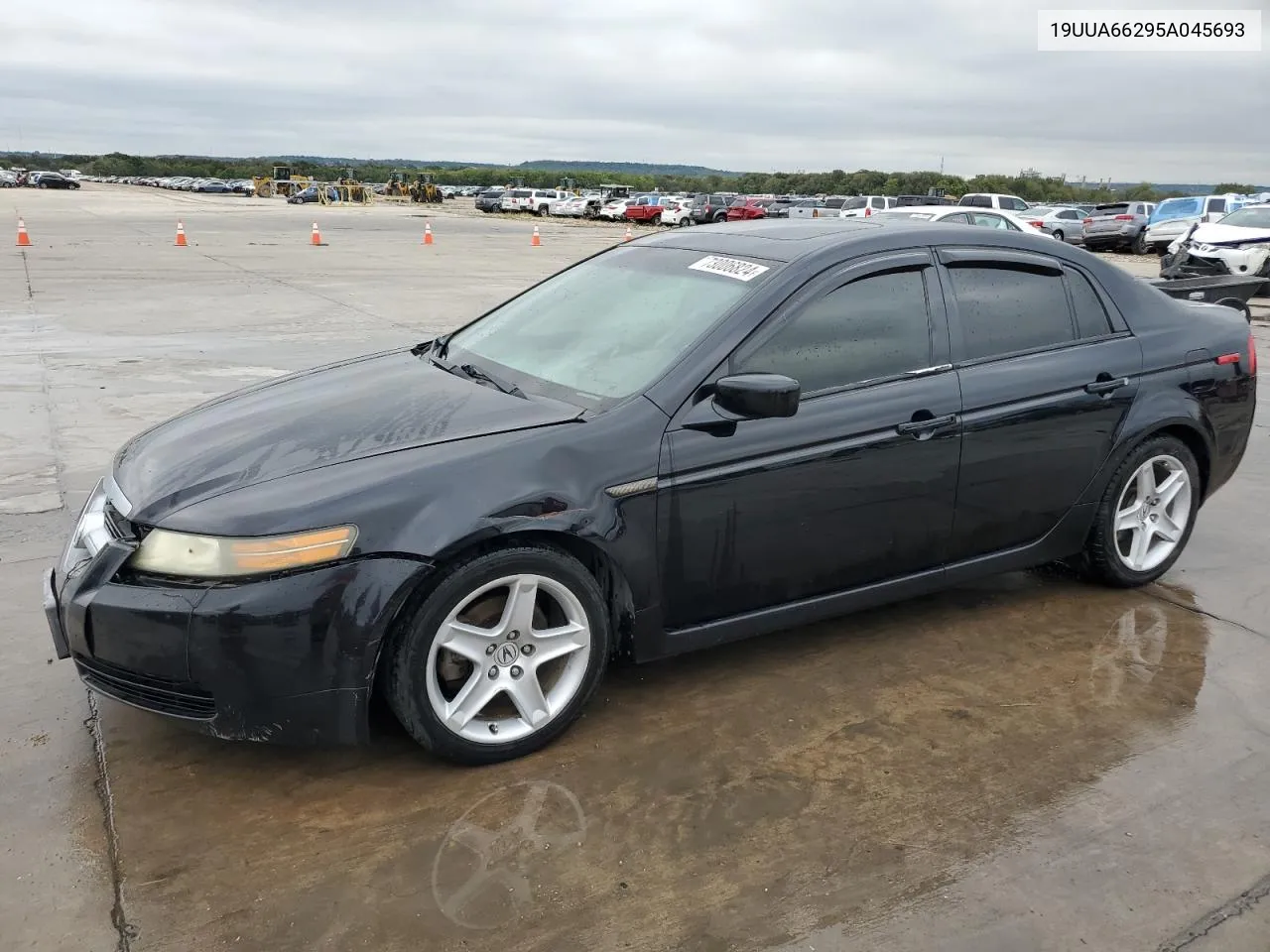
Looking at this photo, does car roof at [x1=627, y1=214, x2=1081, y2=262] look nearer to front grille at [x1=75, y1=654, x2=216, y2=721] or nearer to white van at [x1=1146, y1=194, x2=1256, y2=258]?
front grille at [x1=75, y1=654, x2=216, y2=721]

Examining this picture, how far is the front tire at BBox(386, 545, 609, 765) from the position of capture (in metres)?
2.94

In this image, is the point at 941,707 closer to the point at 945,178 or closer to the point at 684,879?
the point at 684,879

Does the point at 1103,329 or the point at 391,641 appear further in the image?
the point at 1103,329

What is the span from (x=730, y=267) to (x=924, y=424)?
89 cm

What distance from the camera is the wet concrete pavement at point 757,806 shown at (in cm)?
252

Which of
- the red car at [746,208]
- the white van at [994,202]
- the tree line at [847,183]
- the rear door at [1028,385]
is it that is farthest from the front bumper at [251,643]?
the tree line at [847,183]

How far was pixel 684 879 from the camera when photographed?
2674mm

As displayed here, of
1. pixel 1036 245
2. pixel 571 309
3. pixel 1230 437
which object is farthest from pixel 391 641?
pixel 1230 437

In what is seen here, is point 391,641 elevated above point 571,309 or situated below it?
below

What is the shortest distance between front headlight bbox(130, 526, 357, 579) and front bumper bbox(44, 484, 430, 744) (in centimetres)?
3

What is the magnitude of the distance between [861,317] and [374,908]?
2.46 metres

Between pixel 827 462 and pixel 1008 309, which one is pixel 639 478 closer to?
pixel 827 462

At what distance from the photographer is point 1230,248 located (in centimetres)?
1822

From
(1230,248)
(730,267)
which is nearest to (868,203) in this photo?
(1230,248)
